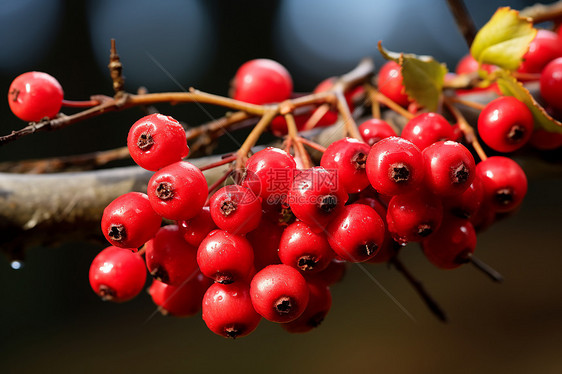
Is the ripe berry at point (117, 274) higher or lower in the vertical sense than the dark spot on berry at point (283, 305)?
higher

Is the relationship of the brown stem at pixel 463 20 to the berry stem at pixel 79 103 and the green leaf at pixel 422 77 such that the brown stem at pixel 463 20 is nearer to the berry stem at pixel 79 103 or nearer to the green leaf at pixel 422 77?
the green leaf at pixel 422 77

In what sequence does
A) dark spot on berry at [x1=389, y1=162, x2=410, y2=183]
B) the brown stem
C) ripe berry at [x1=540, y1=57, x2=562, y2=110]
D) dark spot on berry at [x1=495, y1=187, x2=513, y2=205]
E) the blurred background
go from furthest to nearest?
the blurred background < the brown stem < ripe berry at [x1=540, y1=57, x2=562, y2=110] < dark spot on berry at [x1=495, y1=187, x2=513, y2=205] < dark spot on berry at [x1=389, y1=162, x2=410, y2=183]

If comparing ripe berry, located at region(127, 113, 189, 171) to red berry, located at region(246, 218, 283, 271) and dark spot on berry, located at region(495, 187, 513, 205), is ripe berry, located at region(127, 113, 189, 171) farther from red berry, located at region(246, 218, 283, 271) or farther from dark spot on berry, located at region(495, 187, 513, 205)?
dark spot on berry, located at region(495, 187, 513, 205)

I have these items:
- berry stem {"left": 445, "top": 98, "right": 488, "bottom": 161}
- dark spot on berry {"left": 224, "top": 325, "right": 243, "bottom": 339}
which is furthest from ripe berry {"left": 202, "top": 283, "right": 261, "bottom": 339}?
berry stem {"left": 445, "top": 98, "right": 488, "bottom": 161}

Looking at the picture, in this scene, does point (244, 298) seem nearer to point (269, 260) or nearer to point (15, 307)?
point (269, 260)

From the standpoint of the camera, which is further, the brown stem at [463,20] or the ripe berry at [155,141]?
the brown stem at [463,20]

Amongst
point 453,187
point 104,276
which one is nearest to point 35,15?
point 104,276

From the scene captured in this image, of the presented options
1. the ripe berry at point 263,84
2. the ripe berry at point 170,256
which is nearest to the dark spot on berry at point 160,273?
the ripe berry at point 170,256
